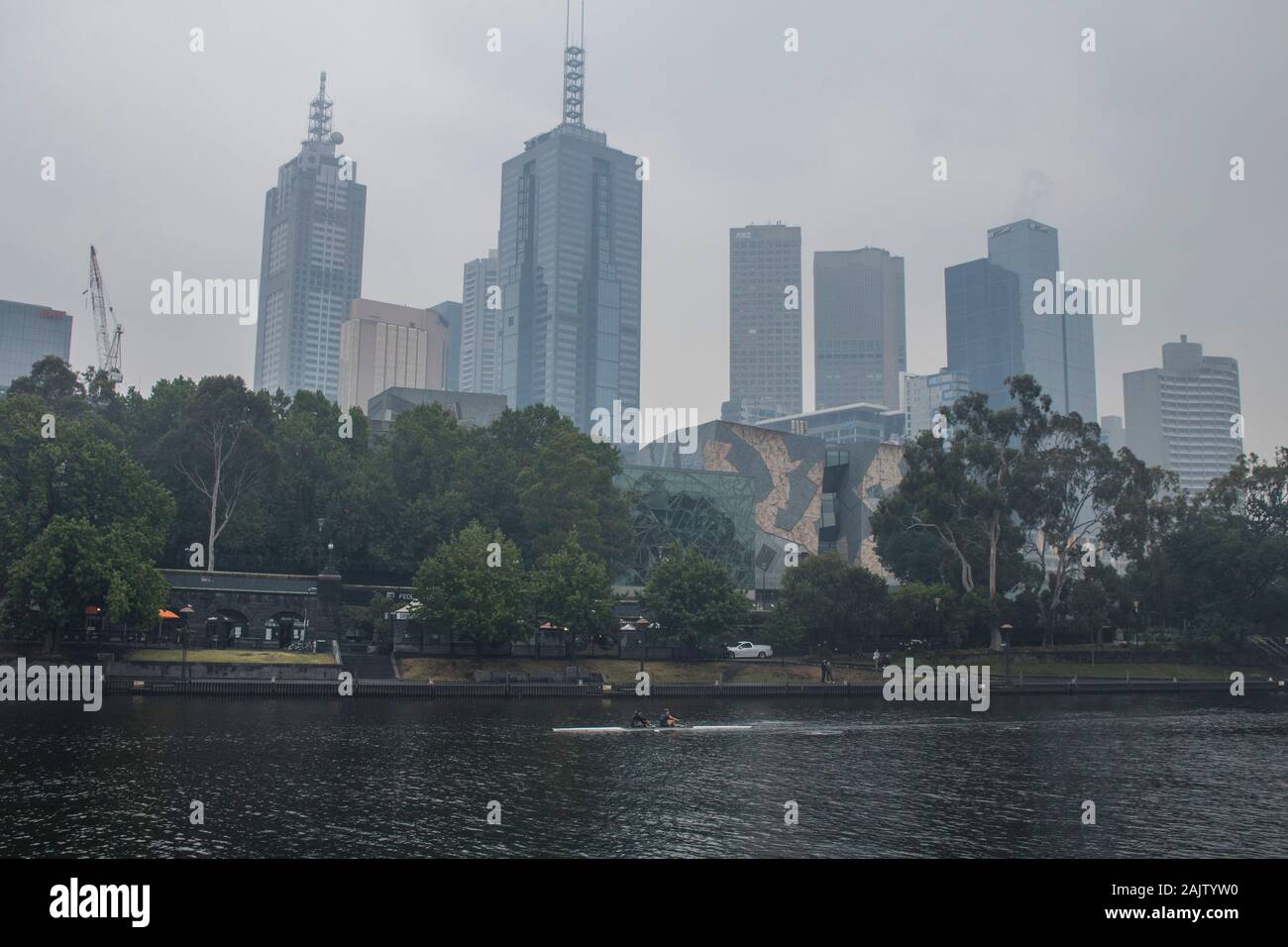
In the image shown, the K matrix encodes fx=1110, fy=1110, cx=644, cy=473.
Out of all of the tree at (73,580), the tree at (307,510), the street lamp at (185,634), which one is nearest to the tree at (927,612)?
the tree at (307,510)

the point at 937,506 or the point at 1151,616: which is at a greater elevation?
the point at 937,506

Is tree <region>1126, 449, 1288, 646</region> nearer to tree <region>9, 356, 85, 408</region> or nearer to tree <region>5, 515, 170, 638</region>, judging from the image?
tree <region>5, 515, 170, 638</region>

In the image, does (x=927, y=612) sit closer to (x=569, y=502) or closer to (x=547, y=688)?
(x=569, y=502)

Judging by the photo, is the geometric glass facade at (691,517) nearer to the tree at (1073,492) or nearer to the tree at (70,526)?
the tree at (1073,492)

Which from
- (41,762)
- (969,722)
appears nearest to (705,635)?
(969,722)

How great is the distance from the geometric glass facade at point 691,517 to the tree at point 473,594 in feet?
107

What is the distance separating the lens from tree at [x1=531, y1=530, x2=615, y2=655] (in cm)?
8775

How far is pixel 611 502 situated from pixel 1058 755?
2415 inches

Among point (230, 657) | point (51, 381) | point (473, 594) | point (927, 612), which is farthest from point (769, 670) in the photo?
point (51, 381)

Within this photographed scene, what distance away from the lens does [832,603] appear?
325ft

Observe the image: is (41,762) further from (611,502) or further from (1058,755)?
(611,502)

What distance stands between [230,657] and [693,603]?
119 feet

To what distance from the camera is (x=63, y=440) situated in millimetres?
79625

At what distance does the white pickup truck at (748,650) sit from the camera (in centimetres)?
10019
